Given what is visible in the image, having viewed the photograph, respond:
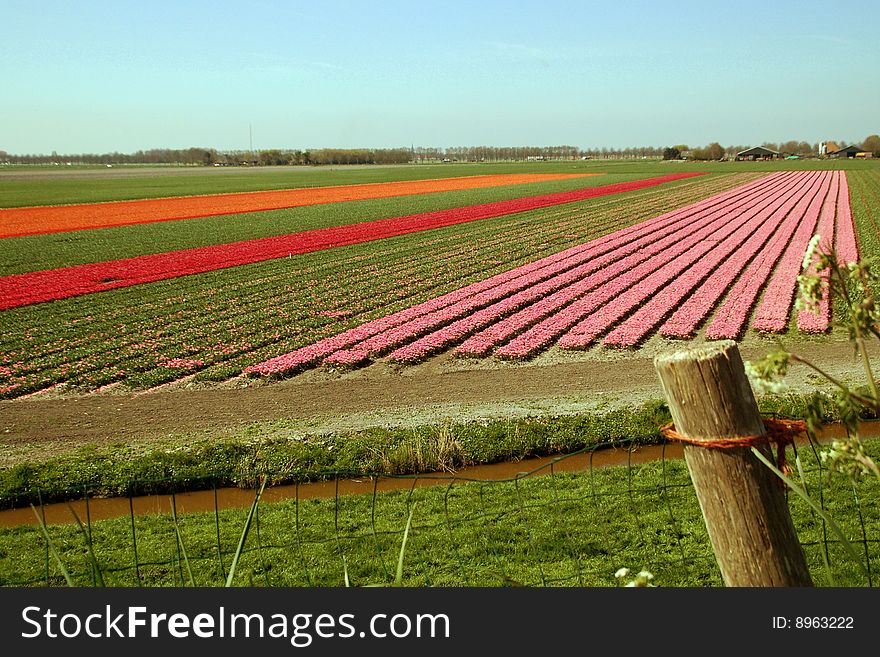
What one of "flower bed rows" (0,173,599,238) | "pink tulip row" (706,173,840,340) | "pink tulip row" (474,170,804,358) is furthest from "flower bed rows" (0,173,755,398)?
"flower bed rows" (0,173,599,238)

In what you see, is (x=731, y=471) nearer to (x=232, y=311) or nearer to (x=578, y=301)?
(x=578, y=301)

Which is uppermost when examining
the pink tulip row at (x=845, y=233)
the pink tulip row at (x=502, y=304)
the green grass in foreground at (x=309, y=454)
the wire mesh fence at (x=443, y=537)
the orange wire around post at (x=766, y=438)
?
the orange wire around post at (x=766, y=438)

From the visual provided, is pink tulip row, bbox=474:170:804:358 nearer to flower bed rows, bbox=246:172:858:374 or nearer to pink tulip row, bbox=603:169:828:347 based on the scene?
flower bed rows, bbox=246:172:858:374

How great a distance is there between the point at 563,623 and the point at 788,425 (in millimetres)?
1034

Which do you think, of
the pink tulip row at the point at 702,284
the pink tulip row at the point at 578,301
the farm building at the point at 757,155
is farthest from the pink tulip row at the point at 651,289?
the farm building at the point at 757,155

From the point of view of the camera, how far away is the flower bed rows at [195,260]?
2411 cm

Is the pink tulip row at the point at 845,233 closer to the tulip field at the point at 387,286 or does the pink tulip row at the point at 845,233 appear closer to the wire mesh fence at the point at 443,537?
the tulip field at the point at 387,286

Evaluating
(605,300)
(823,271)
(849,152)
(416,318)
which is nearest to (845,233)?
(605,300)

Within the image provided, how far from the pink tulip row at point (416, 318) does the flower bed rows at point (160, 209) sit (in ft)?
98.1

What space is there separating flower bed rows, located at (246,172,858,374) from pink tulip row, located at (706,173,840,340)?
41 millimetres

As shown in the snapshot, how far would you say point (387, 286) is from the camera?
23.1 meters

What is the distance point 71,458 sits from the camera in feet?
34.9

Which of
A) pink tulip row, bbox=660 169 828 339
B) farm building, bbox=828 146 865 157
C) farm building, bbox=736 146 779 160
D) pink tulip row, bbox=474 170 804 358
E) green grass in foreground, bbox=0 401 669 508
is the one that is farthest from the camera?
farm building, bbox=828 146 865 157

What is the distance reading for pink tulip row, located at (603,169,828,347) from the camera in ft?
54.5
